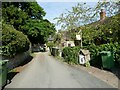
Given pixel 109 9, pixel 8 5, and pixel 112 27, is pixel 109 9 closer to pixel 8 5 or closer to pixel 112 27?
pixel 112 27

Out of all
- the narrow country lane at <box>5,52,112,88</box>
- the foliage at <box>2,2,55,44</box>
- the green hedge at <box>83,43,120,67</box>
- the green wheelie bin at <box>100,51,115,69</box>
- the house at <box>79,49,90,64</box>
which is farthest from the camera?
the foliage at <box>2,2,55,44</box>

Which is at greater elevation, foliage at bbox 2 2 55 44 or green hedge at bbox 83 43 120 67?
foliage at bbox 2 2 55 44

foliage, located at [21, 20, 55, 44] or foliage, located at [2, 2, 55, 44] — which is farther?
foliage, located at [21, 20, 55, 44]

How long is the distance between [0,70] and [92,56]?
1390cm

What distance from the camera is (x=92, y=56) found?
24016 mm

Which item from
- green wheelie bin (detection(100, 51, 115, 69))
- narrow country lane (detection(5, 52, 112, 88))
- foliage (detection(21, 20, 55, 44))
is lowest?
narrow country lane (detection(5, 52, 112, 88))

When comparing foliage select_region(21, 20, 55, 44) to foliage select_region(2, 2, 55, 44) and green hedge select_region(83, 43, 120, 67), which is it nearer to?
foliage select_region(2, 2, 55, 44)

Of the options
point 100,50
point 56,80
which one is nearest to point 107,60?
point 100,50

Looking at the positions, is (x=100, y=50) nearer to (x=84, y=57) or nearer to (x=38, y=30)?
(x=84, y=57)

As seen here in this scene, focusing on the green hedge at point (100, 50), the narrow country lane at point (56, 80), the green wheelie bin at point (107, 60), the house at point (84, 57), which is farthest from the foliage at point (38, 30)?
the narrow country lane at point (56, 80)

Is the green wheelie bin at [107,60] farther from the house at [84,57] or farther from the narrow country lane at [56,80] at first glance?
the house at [84,57]

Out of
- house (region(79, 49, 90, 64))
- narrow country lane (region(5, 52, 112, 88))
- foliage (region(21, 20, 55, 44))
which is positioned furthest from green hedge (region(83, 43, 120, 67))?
foliage (region(21, 20, 55, 44))

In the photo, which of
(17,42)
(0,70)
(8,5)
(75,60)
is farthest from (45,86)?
(8,5)

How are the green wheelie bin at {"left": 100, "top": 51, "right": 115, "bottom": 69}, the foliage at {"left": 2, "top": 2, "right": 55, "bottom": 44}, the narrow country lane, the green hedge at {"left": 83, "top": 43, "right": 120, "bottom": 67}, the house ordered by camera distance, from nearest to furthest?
the narrow country lane, the green wheelie bin at {"left": 100, "top": 51, "right": 115, "bottom": 69}, the green hedge at {"left": 83, "top": 43, "right": 120, "bottom": 67}, the house, the foliage at {"left": 2, "top": 2, "right": 55, "bottom": 44}
